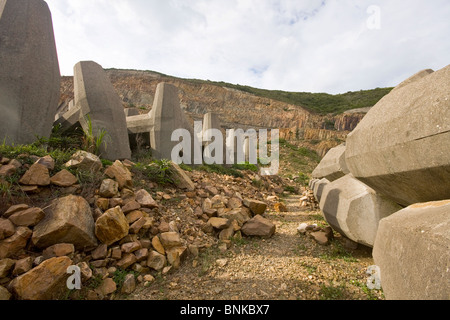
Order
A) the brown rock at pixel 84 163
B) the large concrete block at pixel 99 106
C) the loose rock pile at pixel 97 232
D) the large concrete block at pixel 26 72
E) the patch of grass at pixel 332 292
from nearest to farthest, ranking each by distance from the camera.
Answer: the loose rock pile at pixel 97 232 < the patch of grass at pixel 332 292 < the brown rock at pixel 84 163 < the large concrete block at pixel 26 72 < the large concrete block at pixel 99 106

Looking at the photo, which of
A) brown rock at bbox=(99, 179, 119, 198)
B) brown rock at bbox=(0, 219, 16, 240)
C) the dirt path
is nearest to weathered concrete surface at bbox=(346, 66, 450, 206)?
the dirt path

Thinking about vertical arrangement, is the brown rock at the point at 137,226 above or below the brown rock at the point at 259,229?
above

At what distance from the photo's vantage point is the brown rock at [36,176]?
82.1 inches

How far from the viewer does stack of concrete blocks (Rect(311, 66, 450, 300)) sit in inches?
43.3

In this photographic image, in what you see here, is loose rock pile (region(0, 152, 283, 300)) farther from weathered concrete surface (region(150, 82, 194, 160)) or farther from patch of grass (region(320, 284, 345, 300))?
weathered concrete surface (region(150, 82, 194, 160))

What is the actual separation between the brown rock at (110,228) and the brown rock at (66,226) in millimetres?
65

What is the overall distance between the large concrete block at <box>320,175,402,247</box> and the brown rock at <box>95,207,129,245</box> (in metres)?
2.15

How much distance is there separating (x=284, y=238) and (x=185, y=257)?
4.12ft

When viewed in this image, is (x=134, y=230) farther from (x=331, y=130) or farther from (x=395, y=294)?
(x=331, y=130)

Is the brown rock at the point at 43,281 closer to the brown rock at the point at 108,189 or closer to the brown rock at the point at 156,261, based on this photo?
the brown rock at the point at 156,261

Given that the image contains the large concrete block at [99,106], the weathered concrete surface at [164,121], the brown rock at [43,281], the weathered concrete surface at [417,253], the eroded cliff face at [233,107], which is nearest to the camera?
the weathered concrete surface at [417,253]

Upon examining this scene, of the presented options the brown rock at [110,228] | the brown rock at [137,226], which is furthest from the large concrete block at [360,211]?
the brown rock at [110,228]

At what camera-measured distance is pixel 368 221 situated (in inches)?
86.4

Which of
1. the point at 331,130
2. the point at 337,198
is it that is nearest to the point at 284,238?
the point at 337,198
